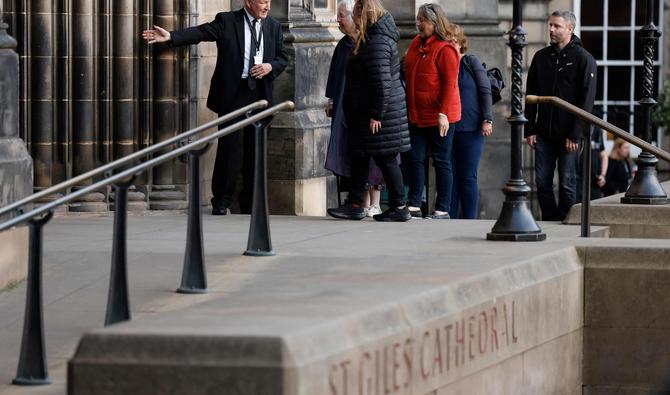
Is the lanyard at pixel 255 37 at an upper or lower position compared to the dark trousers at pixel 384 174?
upper

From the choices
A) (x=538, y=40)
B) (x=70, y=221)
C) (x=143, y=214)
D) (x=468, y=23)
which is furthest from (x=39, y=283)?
(x=538, y=40)

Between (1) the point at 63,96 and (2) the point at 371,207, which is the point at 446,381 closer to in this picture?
(2) the point at 371,207

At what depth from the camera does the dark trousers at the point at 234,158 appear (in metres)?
13.5

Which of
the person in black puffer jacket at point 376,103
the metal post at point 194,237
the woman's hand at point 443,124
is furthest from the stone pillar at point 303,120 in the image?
the metal post at point 194,237

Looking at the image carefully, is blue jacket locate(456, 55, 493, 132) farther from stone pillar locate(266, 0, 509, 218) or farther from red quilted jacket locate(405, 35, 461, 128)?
stone pillar locate(266, 0, 509, 218)

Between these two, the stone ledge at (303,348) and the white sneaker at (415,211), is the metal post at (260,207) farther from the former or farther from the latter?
the white sneaker at (415,211)

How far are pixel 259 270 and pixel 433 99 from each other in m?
3.50

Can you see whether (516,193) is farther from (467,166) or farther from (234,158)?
(234,158)

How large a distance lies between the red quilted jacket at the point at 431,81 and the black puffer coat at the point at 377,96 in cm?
64

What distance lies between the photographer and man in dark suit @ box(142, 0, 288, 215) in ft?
44.4

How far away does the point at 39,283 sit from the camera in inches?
309

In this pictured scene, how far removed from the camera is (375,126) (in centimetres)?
1235

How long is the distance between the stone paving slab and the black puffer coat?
1.84ft

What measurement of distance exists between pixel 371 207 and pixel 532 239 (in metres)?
2.84
